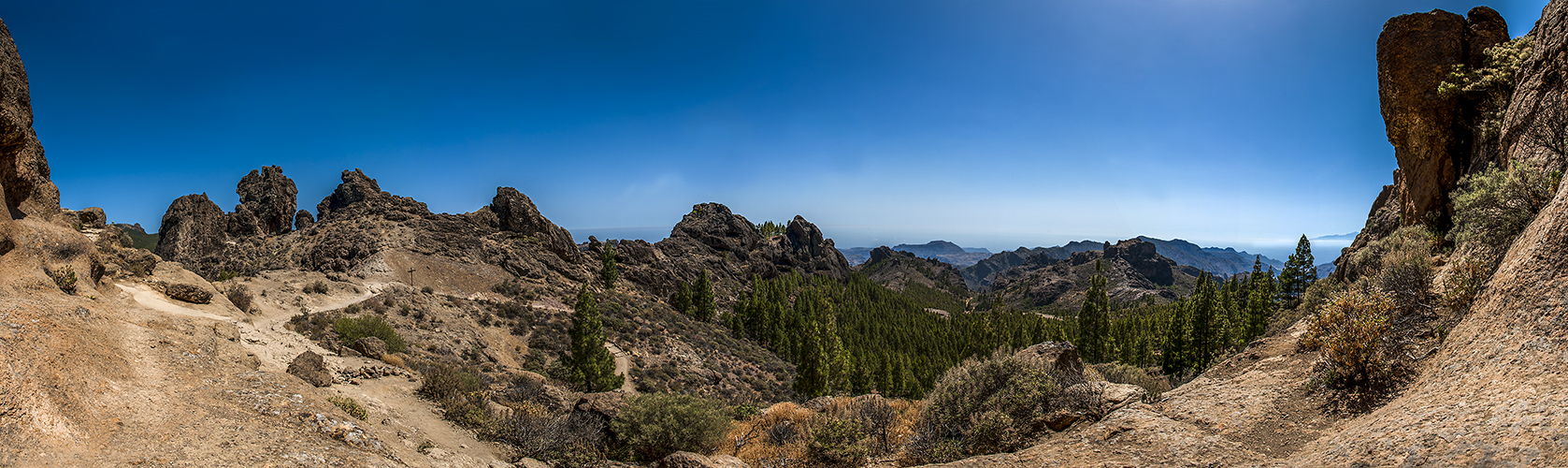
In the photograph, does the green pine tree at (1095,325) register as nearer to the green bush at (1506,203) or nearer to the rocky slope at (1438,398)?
the rocky slope at (1438,398)

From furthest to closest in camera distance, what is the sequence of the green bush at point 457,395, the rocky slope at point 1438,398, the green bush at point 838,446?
the green bush at point 457,395 < the green bush at point 838,446 < the rocky slope at point 1438,398

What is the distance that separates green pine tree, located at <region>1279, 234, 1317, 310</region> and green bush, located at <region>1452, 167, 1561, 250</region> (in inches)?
1921

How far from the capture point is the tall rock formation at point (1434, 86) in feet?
45.0

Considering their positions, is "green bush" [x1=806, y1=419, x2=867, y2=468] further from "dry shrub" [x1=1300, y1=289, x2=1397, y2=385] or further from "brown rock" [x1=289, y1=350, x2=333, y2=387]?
"brown rock" [x1=289, y1=350, x2=333, y2=387]

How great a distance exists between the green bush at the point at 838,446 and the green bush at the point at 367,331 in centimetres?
1829

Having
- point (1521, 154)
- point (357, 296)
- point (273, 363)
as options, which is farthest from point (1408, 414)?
point (357, 296)

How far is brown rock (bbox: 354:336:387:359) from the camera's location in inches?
722

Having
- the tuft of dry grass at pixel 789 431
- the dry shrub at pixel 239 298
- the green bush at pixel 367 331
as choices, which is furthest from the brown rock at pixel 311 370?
the dry shrub at pixel 239 298

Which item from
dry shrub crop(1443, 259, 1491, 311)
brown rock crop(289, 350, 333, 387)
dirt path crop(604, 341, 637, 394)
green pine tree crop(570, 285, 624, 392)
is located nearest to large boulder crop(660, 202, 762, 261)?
dirt path crop(604, 341, 637, 394)

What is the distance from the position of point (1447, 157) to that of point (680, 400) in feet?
71.0

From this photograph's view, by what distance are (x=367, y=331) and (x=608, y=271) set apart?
39850 millimetres

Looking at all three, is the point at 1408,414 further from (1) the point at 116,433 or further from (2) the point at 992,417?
(1) the point at 116,433

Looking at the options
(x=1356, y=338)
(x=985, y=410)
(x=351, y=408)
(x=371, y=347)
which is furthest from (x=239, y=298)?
(x=1356, y=338)

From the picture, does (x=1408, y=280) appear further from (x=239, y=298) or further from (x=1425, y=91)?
(x=239, y=298)
